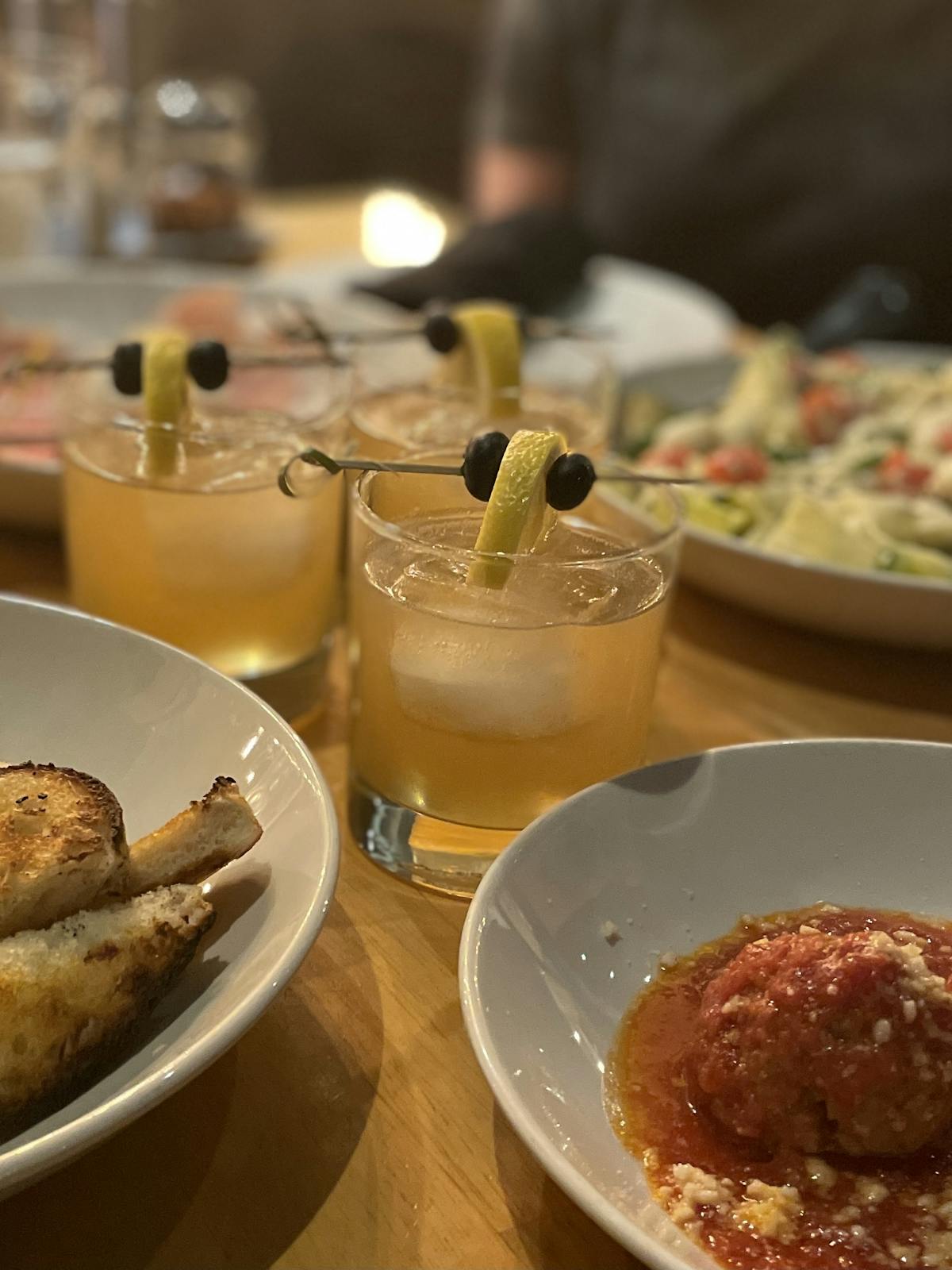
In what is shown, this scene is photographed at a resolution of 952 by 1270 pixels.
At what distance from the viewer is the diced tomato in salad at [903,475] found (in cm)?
181

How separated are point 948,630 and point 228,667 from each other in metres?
0.79

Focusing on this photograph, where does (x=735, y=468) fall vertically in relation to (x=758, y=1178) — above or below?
above

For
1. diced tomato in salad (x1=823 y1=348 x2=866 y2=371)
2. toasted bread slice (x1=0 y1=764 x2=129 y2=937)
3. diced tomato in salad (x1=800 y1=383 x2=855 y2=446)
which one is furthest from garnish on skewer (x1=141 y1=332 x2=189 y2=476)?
diced tomato in salad (x1=823 y1=348 x2=866 y2=371)

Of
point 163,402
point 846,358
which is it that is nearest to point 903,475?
point 846,358

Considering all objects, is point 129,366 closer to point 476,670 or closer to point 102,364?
point 102,364

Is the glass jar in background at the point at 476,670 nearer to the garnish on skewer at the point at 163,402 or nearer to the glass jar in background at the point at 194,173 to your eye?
the garnish on skewer at the point at 163,402

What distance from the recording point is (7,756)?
1.01m

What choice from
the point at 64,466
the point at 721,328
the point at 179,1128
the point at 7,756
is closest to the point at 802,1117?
the point at 179,1128

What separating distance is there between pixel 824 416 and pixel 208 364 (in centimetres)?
123

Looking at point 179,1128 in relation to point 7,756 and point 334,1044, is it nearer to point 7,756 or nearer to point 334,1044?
point 334,1044

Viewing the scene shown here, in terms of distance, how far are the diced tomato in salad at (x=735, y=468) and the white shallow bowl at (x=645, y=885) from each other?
78 centimetres

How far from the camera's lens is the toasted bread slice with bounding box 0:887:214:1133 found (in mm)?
676

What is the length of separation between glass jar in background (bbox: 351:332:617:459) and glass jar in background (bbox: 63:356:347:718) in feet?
0.26

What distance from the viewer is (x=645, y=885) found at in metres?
0.97
